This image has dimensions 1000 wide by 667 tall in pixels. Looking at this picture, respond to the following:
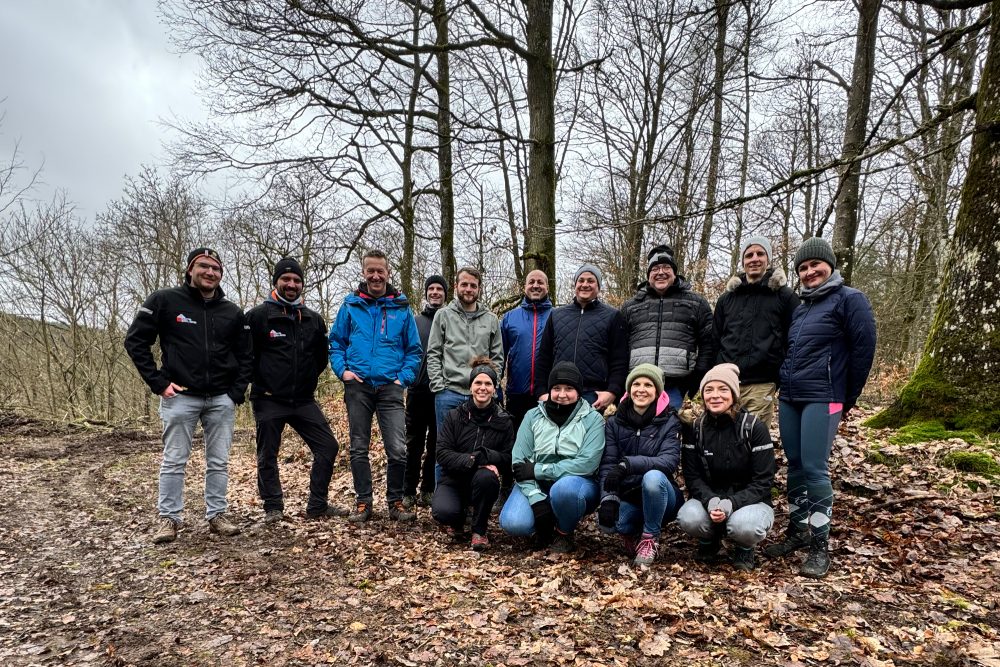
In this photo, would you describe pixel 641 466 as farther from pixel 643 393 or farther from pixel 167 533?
pixel 167 533

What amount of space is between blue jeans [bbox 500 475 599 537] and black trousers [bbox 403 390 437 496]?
1568mm

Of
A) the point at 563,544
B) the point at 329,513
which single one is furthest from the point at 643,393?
the point at 329,513

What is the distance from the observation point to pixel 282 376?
5605 mm

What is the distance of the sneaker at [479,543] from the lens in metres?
4.88

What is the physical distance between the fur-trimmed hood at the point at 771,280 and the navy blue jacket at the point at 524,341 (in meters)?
1.74

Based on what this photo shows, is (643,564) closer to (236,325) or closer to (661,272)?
(661,272)

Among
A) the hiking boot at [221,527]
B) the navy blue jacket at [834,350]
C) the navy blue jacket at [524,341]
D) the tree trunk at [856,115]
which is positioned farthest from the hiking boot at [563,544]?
the tree trunk at [856,115]

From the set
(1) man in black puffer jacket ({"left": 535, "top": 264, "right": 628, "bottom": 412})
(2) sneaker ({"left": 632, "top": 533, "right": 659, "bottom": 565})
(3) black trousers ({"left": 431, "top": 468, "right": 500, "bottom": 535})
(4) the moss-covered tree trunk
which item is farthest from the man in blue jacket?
(4) the moss-covered tree trunk

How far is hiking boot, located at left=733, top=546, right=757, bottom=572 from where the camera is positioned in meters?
4.13

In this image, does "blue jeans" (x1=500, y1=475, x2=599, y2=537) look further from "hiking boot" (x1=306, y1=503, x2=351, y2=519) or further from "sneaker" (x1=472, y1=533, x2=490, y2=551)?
"hiking boot" (x1=306, y1=503, x2=351, y2=519)

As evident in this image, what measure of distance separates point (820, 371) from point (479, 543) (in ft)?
9.92

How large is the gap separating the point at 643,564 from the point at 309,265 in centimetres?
1203

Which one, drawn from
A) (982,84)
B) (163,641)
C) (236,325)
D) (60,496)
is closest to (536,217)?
(236,325)

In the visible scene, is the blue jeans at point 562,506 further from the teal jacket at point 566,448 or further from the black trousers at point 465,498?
the black trousers at point 465,498
